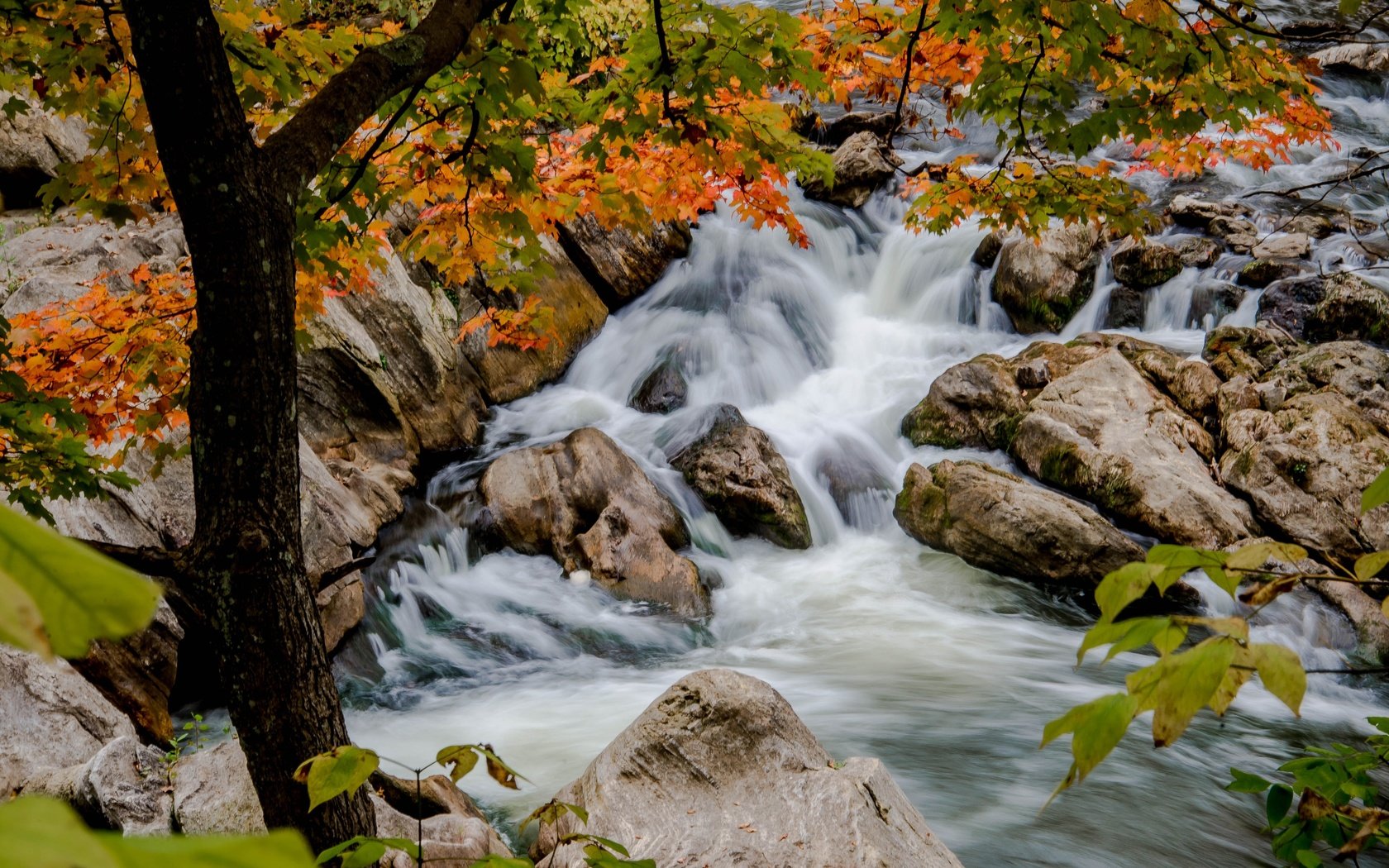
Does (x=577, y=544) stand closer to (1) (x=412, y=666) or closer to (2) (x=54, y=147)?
(1) (x=412, y=666)

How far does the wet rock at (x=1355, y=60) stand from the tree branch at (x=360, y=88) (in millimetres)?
20148

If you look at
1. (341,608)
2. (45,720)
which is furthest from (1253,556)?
(341,608)

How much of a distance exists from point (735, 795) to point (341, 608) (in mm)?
4131

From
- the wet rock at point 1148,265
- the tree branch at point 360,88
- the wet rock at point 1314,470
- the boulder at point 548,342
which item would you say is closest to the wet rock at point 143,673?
the tree branch at point 360,88

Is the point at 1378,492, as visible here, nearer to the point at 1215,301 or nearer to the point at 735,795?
the point at 735,795

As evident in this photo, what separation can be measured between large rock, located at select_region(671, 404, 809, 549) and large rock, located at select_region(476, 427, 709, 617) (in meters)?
0.55

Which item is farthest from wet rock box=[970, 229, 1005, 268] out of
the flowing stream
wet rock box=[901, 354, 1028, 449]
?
wet rock box=[901, 354, 1028, 449]

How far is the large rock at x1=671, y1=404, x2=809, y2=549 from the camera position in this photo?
8.62 meters

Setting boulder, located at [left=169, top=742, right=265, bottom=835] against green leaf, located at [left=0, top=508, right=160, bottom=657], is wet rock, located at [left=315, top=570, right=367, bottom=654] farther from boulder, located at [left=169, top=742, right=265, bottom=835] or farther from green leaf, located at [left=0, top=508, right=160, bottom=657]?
green leaf, located at [left=0, top=508, right=160, bottom=657]

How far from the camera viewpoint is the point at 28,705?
152 inches

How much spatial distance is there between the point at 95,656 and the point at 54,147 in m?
7.49

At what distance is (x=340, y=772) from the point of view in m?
1.51

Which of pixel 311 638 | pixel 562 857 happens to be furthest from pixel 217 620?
pixel 562 857

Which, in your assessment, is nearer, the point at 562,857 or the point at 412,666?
the point at 562,857
